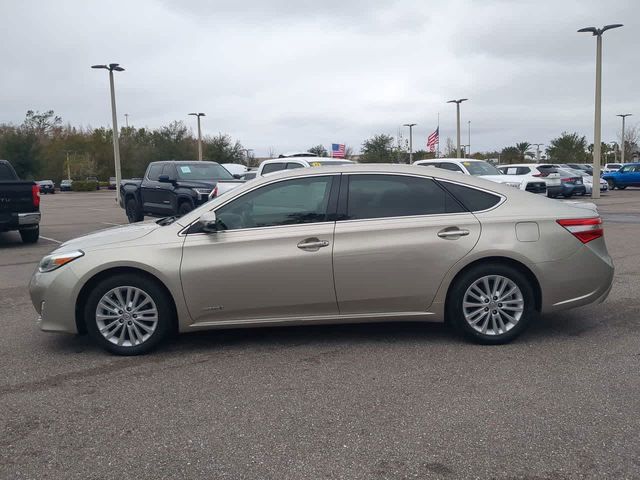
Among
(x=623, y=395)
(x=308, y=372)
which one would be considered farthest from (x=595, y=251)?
(x=308, y=372)

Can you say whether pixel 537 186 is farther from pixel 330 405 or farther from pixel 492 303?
pixel 330 405

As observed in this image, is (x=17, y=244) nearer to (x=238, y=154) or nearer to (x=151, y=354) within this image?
(x=151, y=354)

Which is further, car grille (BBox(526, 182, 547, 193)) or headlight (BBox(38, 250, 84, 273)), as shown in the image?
car grille (BBox(526, 182, 547, 193))

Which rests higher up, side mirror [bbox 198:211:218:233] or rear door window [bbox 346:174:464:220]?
rear door window [bbox 346:174:464:220]

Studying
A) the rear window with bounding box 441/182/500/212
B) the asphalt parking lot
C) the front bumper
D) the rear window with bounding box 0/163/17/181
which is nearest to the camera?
the asphalt parking lot

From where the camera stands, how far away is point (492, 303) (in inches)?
208

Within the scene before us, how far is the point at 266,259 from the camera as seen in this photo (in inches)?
203

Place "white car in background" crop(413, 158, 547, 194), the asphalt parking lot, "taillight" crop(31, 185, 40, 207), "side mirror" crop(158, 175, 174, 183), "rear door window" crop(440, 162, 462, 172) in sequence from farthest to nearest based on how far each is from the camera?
"white car in background" crop(413, 158, 547, 194)
"rear door window" crop(440, 162, 462, 172)
"side mirror" crop(158, 175, 174, 183)
"taillight" crop(31, 185, 40, 207)
the asphalt parking lot

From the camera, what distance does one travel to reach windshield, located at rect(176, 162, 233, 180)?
15.4 meters

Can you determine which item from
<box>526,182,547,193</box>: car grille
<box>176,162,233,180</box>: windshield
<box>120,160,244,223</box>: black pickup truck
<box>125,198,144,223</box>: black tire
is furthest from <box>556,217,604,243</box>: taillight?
<box>526,182,547,193</box>: car grille

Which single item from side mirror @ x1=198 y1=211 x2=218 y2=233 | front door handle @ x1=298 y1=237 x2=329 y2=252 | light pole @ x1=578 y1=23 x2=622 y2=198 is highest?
light pole @ x1=578 y1=23 x2=622 y2=198

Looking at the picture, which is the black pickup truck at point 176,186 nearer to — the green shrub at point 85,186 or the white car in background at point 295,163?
the white car in background at point 295,163

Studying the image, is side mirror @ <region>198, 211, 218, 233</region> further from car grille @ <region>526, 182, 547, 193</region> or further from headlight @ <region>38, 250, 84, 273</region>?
car grille @ <region>526, 182, 547, 193</region>

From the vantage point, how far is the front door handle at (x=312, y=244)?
5176mm
